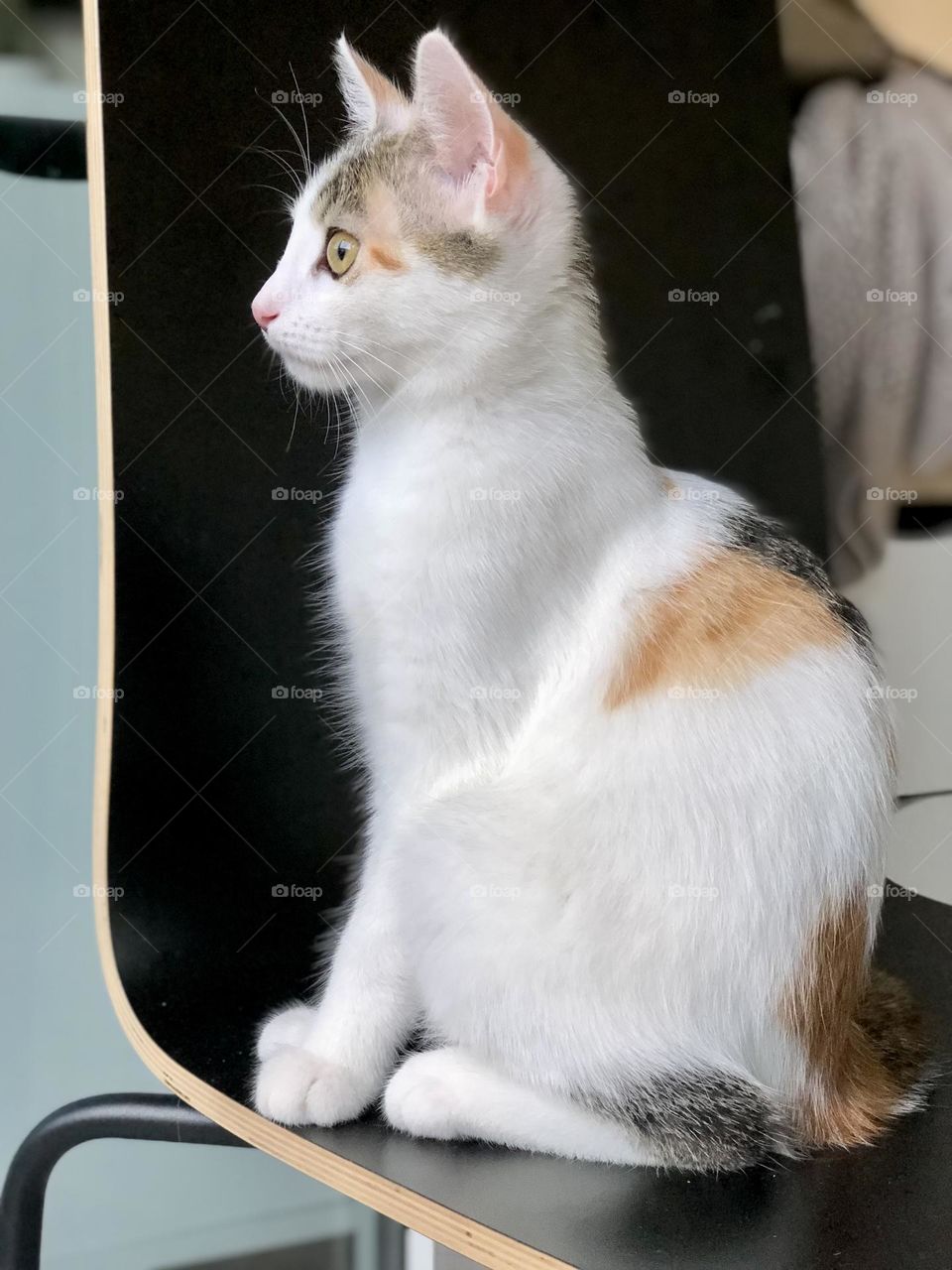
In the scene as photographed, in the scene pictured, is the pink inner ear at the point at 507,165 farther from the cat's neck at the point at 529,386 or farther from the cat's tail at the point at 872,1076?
the cat's tail at the point at 872,1076

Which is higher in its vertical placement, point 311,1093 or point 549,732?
point 549,732

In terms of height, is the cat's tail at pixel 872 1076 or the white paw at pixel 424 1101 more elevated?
the white paw at pixel 424 1101

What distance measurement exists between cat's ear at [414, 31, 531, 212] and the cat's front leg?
51 cm

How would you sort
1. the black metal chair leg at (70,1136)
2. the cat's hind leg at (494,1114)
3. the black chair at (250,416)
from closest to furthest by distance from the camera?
the cat's hind leg at (494,1114) < the black metal chair leg at (70,1136) < the black chair at (250,416)

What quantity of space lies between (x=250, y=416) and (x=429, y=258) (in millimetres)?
484

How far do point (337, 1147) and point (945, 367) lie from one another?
45.8 inches

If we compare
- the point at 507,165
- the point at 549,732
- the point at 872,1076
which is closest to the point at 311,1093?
the point at 549,732

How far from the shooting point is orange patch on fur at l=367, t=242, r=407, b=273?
90cm

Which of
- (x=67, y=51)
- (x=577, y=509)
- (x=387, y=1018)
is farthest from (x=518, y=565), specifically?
(x=67, y=51)

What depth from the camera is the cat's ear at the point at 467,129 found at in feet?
2.82

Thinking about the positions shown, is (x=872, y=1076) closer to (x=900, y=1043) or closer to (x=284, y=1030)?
(x=900, y=1043)

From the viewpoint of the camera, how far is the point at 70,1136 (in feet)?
3.78

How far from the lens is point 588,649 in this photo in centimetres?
90

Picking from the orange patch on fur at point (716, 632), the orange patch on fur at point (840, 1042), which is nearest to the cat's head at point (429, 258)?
the orange patch on fur at point (716, 632)
